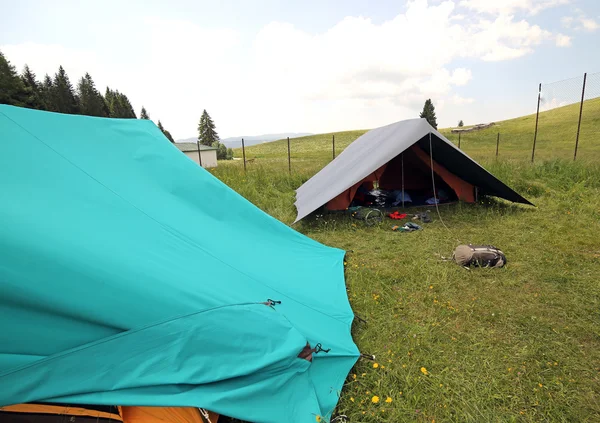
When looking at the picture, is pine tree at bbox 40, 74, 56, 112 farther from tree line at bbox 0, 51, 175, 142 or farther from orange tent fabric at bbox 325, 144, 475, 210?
orange tent fabric at bbox 325, 144, 475, 210

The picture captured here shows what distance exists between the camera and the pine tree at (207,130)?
46.6 metres

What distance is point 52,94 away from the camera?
3422 centimetres

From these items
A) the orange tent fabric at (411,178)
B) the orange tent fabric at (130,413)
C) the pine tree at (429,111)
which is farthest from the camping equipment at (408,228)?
the pine tree at (429,111)

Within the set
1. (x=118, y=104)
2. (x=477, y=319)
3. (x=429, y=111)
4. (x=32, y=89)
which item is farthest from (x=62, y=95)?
(x=477, y=319)

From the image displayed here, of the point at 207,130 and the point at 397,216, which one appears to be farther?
the point at 207,130

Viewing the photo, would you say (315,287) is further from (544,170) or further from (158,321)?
(544,170)

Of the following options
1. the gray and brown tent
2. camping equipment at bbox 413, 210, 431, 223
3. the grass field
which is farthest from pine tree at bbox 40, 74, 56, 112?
the grass field

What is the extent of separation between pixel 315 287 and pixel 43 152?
1.94 meters

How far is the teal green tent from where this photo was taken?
1200mm

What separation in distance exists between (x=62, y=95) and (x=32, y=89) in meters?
3.34

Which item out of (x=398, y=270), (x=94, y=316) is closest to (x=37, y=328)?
(x=94, y=316)

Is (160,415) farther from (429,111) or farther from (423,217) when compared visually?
(429,111)

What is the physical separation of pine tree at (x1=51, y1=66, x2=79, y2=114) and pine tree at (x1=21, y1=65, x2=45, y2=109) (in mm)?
1557

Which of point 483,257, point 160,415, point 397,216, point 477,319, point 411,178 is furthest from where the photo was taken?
point 411,178
